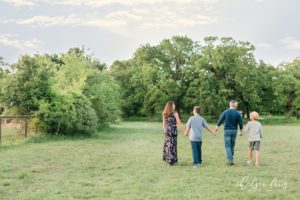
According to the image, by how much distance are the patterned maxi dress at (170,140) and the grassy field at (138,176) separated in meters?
0.35

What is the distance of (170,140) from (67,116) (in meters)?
11.0

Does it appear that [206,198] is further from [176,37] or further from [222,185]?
[176,37]

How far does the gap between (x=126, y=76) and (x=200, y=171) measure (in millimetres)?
58296

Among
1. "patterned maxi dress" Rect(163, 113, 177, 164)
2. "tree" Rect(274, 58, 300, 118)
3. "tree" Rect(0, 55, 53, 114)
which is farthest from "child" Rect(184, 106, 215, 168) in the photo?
"tree" Rect(274, 58, 300, 118)

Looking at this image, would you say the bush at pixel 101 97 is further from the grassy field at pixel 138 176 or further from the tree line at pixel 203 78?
the grassy field at pixel 138 176

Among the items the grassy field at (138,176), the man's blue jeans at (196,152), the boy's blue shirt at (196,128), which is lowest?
the grassy field at (138,176)

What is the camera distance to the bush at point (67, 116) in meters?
23.1

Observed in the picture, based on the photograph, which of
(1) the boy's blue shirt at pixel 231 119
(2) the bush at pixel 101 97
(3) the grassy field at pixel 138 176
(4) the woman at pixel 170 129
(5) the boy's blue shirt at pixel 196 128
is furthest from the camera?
(2) the bush at pixel 101 97

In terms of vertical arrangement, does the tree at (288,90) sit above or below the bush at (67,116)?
above

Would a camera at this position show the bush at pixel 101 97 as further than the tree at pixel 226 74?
No

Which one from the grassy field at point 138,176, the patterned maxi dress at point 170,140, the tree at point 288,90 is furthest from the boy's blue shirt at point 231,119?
the tree at point 288,90

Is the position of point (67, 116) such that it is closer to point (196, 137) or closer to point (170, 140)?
point (170, 140)

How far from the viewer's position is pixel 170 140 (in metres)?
14.2

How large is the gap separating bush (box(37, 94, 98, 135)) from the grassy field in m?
5.93
